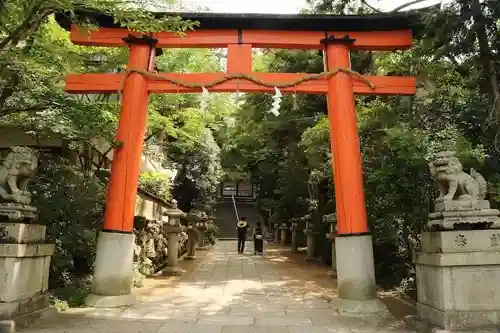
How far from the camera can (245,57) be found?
8867 millimetres

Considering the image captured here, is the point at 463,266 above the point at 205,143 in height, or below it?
below

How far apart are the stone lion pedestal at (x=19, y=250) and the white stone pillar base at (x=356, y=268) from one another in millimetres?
5214

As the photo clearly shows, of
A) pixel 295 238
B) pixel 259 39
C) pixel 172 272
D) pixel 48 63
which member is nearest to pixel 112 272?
pixel 48 63

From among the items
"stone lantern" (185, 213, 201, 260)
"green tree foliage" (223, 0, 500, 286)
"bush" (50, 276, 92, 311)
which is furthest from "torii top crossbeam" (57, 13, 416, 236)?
"stone lantern" (185, 213, 201, 260)

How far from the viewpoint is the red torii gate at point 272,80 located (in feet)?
26.1

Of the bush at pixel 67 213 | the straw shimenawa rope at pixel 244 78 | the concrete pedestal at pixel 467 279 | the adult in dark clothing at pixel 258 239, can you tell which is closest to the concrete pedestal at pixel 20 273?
the bush at pixel 67 213

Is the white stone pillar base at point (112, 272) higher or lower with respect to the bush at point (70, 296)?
higher

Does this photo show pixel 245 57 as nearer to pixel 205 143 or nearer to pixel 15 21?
pixel 15 21

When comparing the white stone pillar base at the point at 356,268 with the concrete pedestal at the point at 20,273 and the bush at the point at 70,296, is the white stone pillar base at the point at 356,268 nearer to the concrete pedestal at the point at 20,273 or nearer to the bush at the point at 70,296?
the bush at the point at 70,296

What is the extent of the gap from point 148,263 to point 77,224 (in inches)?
161

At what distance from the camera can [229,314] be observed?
7.14 metres

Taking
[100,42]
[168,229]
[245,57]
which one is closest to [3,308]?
[100,42]

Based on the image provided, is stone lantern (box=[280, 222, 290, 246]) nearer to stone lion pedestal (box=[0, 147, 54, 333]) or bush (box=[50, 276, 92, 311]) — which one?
bush (box=[50, 276, 92, 311])

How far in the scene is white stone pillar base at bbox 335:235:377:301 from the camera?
7.52 m
